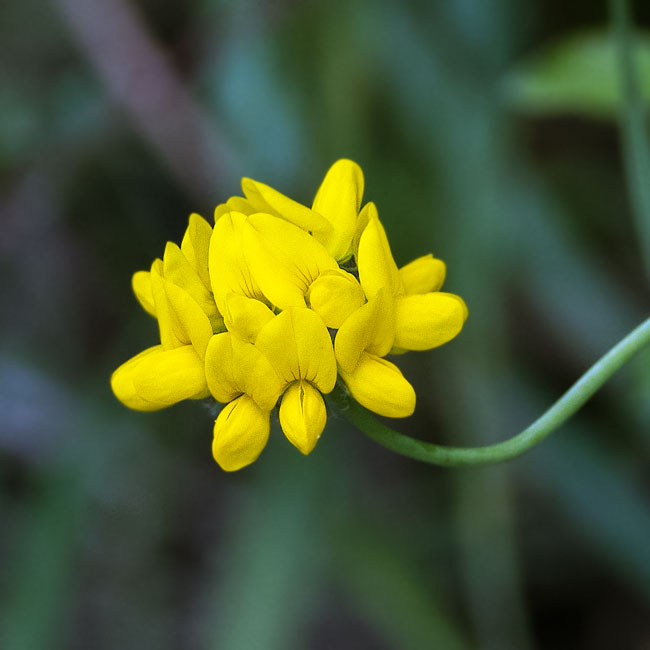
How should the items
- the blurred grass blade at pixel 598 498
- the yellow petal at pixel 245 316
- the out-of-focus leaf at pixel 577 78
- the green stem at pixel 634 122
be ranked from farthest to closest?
the blurred grass blade at pixel 598 498 < the out-of-focus leaf at pixel 577 78 < the green stem at pixel 634 122 < the yellow petal at pixel 245 316

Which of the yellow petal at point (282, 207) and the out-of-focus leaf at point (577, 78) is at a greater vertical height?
the out-of-focus leaf at point (577, 78)

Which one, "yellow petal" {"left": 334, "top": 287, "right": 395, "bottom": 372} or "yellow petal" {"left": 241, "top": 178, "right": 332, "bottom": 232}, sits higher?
"yellow petal" {"left": 241, "top": 178, "right": 332, "bottom": 232}

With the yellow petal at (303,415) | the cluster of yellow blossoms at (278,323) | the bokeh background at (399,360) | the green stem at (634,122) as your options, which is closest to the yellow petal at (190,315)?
the cluster of yellow blossoms at (278,323)

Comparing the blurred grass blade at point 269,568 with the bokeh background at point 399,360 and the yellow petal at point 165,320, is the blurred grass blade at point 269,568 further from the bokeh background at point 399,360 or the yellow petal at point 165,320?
the yellow petal at point 165,320

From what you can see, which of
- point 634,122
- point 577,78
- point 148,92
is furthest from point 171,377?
point 148,92

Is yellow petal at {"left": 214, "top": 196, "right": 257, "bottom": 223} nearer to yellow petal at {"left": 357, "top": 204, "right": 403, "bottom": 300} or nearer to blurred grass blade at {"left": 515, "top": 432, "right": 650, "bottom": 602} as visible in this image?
yellow petal at {"left": 357, "top": 204, "right": 403, "bottom": 300}

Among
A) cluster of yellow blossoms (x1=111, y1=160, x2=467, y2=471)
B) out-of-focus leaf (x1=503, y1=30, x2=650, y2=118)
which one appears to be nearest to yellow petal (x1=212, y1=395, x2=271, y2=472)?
cluster of yellow blossoms (x1=111, y1=160, x2=467, y2=471)
